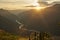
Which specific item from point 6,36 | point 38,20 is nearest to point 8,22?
point 6,36

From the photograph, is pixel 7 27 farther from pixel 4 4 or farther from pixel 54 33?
pixel 54 33

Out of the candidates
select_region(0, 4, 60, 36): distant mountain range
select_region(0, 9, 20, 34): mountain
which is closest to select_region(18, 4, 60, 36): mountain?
select_region(0, 4, 60, 36): distant mountain range

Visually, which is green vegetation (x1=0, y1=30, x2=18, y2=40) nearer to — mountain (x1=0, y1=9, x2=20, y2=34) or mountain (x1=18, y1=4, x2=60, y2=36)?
mountain (x1=0, y1=9, x2=20, y2=34)

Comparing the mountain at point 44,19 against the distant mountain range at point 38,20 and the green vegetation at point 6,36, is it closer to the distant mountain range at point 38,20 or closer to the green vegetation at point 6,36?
the distant mountain range at point 38,20

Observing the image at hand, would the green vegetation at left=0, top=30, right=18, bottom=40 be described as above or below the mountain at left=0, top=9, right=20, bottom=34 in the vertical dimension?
below

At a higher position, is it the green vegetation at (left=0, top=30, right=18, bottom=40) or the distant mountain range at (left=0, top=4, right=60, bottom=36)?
the distant mountain range at (left=0, top=4, right=60, bottom=36)

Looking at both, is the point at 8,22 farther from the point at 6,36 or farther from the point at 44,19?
the point at 44,19

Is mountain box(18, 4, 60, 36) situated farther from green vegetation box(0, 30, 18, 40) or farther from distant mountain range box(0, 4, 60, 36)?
green vegetation box(0, 30, 18, 40)

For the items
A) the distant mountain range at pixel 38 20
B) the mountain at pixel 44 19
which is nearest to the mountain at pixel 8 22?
the distant mountain range at pixel 38 20
